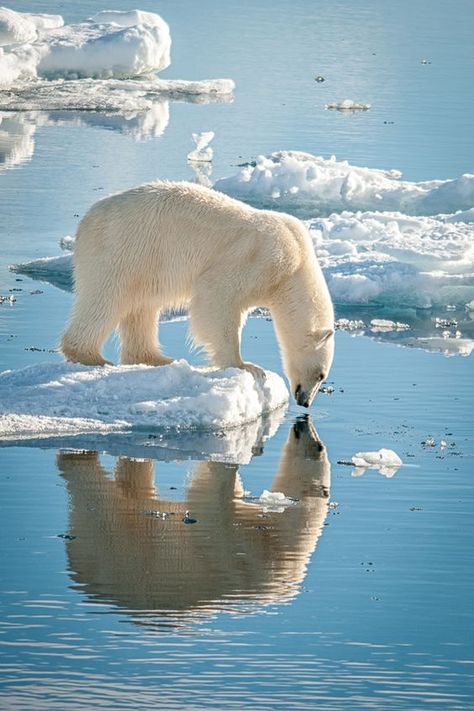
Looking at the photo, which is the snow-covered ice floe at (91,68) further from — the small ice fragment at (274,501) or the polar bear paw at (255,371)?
the small ice fragment at (274,501)

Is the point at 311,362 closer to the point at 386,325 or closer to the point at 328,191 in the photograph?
the point at 386,325

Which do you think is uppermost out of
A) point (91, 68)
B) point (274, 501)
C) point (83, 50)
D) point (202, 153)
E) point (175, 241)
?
point (175, 241)

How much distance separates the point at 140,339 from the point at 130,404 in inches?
45.5

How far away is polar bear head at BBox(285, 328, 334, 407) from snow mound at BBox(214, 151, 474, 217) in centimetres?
791

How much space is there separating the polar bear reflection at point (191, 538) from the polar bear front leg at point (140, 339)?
5.92ft

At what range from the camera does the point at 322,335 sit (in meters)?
10.6

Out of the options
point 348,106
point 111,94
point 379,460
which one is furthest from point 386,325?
point 111,94

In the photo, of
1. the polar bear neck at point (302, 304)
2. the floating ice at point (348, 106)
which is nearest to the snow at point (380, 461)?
the polar bear neck at point (302, 304)

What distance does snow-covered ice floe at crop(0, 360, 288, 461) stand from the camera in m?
9.49

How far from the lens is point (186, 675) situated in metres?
6.12

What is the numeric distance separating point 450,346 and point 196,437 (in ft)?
12.4

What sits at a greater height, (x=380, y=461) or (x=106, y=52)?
(x=380, y=461)

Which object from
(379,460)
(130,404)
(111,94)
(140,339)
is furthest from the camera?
(111,94)

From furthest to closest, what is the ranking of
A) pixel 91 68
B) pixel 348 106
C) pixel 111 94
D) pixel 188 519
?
pixel 91 68 < pixel 111 94 < pixel 348 106 < pixel 188 519
